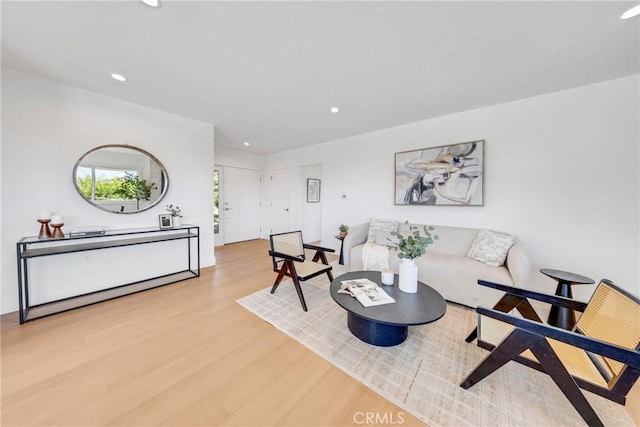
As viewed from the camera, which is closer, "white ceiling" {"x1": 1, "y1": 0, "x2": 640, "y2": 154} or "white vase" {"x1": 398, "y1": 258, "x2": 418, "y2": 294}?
"white ceiling" {"x1": 1, "y1": 0, "x2": 640, "y2": 154}

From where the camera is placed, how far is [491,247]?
8.45 feet

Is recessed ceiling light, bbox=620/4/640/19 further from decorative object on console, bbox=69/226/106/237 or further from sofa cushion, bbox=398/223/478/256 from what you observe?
decorative object on console, bbox=69/226/106/237

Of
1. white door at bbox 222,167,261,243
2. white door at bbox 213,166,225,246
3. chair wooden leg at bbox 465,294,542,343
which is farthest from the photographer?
white door at bbox 222,167,261,243

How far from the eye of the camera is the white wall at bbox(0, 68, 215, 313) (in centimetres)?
222

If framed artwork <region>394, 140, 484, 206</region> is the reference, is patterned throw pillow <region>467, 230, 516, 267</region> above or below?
below

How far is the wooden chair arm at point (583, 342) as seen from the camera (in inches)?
39.3

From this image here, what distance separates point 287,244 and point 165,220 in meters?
1.90

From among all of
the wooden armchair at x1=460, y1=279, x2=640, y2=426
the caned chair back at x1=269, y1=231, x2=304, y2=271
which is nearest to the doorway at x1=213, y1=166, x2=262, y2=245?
the caned chair back at x1=269, y1=231, x2=304, y2=271

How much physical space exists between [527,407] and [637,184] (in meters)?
2.60

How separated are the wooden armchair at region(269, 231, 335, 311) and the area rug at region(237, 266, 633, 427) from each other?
0.37 meters

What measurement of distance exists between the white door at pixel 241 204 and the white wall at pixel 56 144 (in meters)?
2.15

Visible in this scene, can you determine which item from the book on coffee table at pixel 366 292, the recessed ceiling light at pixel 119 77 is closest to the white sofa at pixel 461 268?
the book on coffee table at pixel 366 292

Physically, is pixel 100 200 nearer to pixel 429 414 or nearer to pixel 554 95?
pixel 429 414

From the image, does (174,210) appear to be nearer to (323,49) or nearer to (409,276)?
(323,49)
